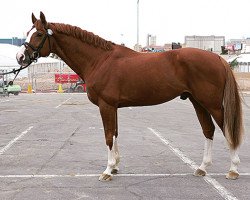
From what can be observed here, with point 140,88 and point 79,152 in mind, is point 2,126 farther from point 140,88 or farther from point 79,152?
point 140,88

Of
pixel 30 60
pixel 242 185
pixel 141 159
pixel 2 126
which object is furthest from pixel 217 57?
pixel 2 126

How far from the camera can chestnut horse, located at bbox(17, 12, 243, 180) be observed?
5273mm

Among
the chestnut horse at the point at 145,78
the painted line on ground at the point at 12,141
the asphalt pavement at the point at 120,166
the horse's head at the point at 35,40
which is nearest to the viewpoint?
the asphalt pavement at the point at 120,166

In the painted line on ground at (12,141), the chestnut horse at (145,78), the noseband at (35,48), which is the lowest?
the painted line on ground at (12,141)

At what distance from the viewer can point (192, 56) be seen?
527 cm

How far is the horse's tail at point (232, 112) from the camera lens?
17.3 feet

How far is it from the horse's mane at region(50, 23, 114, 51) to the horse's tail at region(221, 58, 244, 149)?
5.88ft

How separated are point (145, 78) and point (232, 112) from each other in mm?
1361

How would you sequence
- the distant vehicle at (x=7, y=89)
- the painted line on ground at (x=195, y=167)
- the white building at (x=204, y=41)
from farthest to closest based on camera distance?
the white building at (x=204, y=41) < the distant vehicle at (x=7, y=89) < the painted line on ground at (x=195, y=167)

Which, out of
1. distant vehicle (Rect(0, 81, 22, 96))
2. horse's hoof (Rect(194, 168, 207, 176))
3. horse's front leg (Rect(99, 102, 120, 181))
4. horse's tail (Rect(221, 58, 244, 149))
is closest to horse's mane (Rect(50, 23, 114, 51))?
horse's front leg (Rect(99, 102, 120, 181))

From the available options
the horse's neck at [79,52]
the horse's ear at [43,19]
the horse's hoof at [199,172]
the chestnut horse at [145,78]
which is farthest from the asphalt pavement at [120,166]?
the horse's ear at [43,19]

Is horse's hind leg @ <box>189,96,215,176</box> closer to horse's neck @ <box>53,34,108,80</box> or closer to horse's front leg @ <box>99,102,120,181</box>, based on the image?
horse's front leg @ <box>99,102,120,181</box>

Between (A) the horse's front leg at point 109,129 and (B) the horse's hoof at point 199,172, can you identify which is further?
(B) the horse's hoof at point 199,172

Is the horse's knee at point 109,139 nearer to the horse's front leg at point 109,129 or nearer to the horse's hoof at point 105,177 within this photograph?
the horse's front leg at point 109,129
